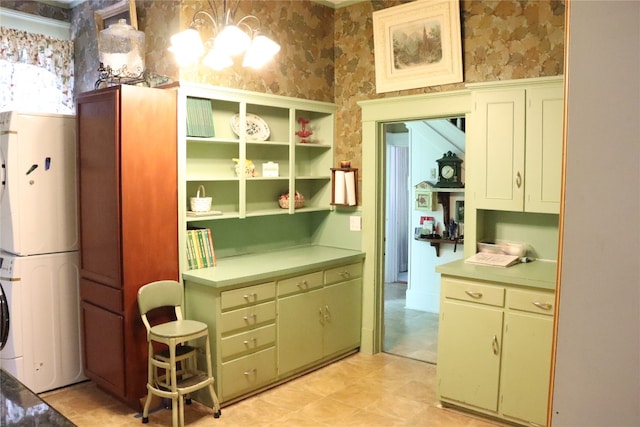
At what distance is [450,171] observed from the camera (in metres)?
5.38

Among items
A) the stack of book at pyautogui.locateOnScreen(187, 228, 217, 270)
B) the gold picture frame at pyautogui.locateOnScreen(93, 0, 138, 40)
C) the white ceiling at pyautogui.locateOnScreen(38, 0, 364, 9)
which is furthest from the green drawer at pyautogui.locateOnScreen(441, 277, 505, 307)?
the gold picture frame at pyautogui.locateOnScreen(93, 0, 138, 40)

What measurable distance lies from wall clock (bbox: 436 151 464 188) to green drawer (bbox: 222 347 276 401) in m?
2.66

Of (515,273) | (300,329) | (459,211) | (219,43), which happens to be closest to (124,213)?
(219,43)

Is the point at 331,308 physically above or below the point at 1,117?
below

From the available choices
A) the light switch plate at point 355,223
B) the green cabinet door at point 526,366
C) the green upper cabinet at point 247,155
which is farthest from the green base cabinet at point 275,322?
the green cabinet door at point 526,366

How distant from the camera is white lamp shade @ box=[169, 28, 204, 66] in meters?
3.22

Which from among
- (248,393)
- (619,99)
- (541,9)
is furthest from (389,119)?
(619,99)

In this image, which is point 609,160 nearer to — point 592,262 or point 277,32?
point 592,262

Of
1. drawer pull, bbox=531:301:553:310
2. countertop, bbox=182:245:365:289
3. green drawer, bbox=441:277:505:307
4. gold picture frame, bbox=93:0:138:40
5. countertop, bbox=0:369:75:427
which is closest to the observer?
countertop, bbox=0:369:75:427

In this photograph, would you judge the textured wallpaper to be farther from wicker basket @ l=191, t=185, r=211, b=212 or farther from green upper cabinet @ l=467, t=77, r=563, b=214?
wicker basket @ l=191, t=185, r=211, b=212

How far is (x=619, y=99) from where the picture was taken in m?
0.88

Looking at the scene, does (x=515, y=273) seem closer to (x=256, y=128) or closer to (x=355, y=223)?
(x=355, y=223)

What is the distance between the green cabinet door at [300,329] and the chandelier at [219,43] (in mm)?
1680

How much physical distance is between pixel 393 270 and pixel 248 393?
3.94m
